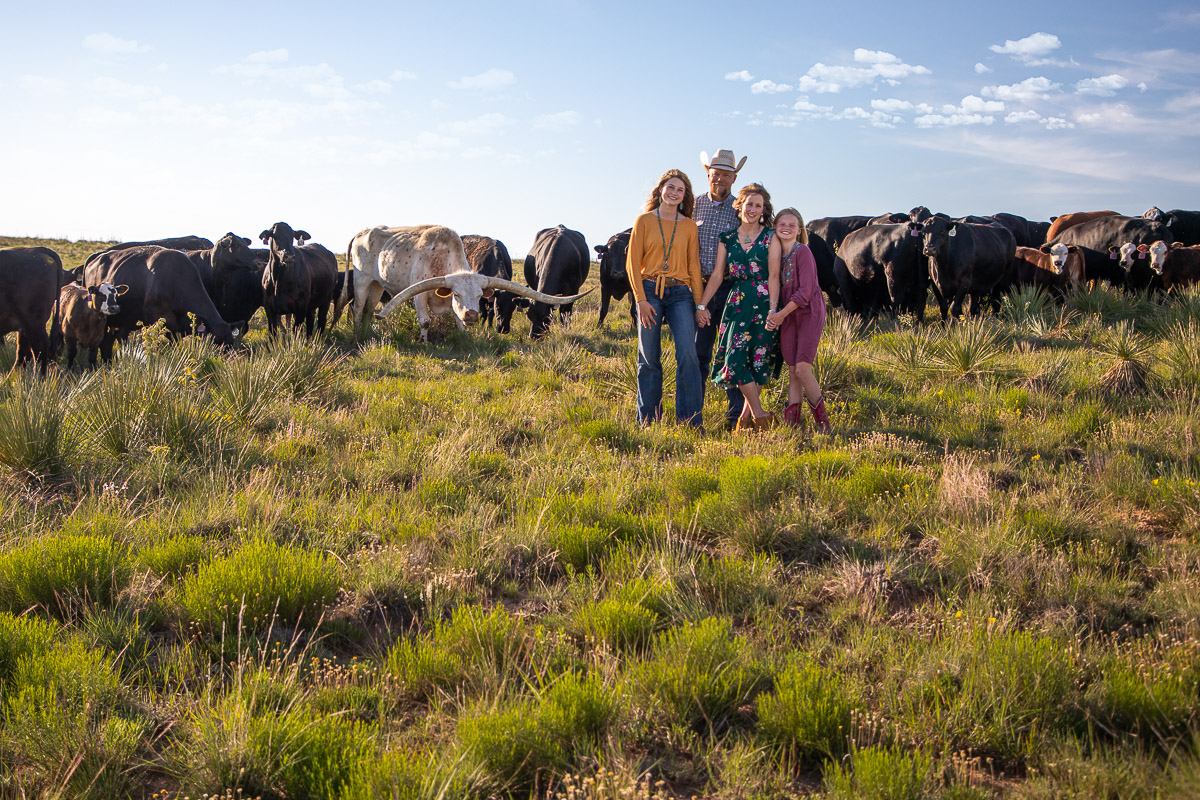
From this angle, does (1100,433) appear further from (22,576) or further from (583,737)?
(22,576)

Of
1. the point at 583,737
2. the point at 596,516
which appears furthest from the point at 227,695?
the point at 596,516

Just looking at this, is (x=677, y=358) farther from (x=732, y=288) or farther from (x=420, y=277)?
(x=420, y=277)

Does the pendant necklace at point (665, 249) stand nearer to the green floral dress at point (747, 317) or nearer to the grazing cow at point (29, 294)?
the green floral dress at point (747, 317)

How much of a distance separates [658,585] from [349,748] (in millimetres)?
1717

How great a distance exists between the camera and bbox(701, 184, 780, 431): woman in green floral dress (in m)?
7.21

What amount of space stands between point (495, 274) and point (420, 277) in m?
1.78

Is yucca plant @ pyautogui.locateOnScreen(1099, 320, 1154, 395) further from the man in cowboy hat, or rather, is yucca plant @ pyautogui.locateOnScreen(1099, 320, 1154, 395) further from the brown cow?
the brown cow

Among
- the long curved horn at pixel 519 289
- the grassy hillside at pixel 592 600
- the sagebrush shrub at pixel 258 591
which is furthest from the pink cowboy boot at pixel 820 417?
the long curved horn at pixel 519 289

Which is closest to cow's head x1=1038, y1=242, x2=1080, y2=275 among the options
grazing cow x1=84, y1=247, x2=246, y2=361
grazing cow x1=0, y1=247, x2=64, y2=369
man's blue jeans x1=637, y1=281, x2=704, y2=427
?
man's blue jeans x1=637, y1=281, x2=704, y2=427

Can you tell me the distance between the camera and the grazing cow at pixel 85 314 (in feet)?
37.7

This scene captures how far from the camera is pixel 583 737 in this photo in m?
A: 3.01

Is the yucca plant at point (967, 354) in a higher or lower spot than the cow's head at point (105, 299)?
lower

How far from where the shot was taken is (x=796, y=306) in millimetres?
7086

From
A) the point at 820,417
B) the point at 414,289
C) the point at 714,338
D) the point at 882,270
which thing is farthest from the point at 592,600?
the point at 882,270
